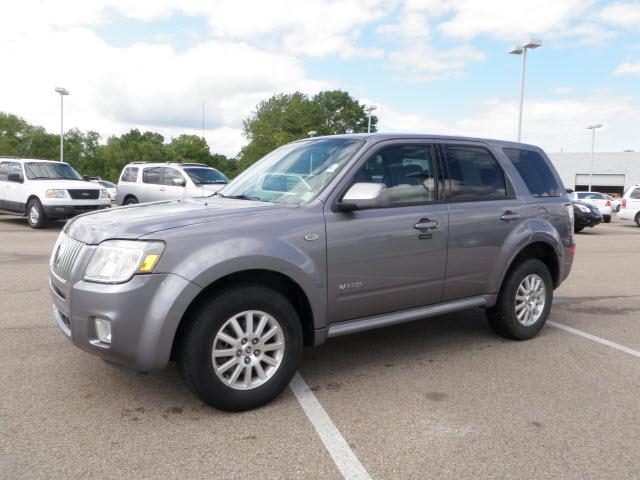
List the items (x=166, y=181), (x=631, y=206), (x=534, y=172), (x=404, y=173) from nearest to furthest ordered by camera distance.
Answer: (x=404, y=173), (x=534, y=172), (x=166, y=181), (x=631, y=206)

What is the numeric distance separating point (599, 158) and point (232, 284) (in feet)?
235

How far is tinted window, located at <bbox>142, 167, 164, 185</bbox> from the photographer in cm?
1672

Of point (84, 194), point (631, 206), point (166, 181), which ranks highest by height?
point (166, 181)

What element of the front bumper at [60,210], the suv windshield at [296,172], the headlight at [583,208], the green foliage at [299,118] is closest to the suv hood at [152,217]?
the suv windshield at [296,172]

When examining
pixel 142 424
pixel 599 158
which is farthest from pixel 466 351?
pixel 599 158

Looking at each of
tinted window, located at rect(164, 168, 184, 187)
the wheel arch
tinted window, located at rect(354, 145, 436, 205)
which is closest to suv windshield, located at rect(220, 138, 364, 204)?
tinted window, located at rect(354, 145, 436, 205)

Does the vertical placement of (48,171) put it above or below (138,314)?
above

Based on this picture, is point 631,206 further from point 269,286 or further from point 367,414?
point 269,286

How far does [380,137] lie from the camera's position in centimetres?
428

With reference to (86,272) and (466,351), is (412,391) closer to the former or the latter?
(466,351)

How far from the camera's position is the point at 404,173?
436 cm

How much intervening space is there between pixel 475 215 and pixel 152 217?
8.62 ft

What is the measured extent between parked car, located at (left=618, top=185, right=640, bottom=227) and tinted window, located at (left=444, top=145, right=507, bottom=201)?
70.4ft

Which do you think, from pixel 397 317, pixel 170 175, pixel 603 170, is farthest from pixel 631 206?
pixel 603 170
